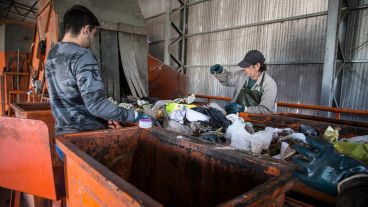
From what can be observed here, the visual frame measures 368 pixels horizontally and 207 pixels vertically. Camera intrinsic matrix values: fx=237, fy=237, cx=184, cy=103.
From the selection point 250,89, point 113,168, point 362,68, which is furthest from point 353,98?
point 113,168

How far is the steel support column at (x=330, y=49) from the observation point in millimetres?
4371

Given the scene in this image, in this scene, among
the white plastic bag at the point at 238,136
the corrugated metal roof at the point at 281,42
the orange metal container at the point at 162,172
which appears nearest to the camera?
the orange metal container at the point at 162,172

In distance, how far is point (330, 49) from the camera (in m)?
4.44

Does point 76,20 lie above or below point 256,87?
above

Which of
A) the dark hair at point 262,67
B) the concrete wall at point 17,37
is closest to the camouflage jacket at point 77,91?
the dark hair at point 262,67

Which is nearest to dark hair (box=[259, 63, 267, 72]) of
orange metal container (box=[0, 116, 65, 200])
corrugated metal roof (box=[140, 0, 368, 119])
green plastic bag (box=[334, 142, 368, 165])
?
green plastic bag (box=[334, 142, 368, 165])

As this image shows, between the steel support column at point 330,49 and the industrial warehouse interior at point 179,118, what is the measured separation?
0.06ft

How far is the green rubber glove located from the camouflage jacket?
1.26m

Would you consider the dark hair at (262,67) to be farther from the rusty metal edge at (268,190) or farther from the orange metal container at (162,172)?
the rusty metal edge at (268,190)

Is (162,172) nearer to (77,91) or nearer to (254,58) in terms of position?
(77,91)

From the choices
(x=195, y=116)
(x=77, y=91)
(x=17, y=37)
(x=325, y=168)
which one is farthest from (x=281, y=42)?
(x=17, y=37)

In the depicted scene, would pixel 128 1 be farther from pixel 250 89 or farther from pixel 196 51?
pixel 196 51

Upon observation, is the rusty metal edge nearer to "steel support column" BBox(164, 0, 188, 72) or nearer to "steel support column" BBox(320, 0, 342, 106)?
"steel support column" BBox(320, 0, 342, 106)

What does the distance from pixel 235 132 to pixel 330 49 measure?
3.74 metres
